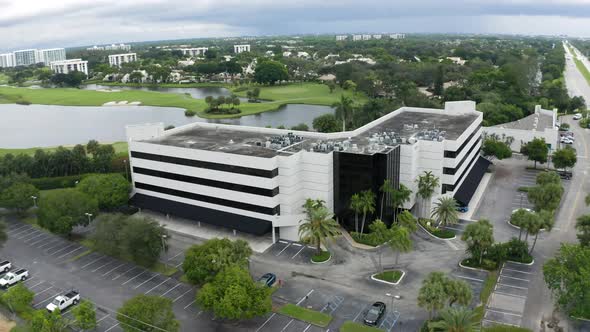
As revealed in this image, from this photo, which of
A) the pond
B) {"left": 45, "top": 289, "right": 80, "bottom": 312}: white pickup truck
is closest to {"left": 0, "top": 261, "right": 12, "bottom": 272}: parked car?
{"left": 45, "top": 289, "right": 80, "bottom": 312}: white pickup truck

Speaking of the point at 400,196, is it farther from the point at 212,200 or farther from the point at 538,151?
the point at 538,151

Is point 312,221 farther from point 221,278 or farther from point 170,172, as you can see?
point 170,172

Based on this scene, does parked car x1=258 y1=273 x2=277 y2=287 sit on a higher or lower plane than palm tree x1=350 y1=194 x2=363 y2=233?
lower

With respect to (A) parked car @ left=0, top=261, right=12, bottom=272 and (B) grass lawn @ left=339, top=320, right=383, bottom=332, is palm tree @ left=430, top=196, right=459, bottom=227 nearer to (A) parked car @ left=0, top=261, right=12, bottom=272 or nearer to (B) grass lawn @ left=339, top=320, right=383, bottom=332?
(B) grass lawn @ left=339, top=320, right=383, bottom=332

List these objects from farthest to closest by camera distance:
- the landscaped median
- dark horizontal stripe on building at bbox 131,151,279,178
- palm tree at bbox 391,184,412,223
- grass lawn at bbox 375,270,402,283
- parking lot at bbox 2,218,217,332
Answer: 1. the landscaped median
2. palm tree at bbox 391,184,412,223
3. dark horizontal stripe on building at bbox 131,151,279,178
4. grass lawn at bbox 375,270,402,283
5. parking lot at bbox 2,218,217,332

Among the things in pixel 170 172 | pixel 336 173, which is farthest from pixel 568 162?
pixel 170 172

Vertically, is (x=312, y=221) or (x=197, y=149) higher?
(x=197, y=149)

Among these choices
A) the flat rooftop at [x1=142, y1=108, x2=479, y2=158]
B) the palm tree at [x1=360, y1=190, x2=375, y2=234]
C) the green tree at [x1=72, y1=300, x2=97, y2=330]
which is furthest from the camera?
the flat rooftop at [x1=142, y1=108, x2=479, y2=158]
